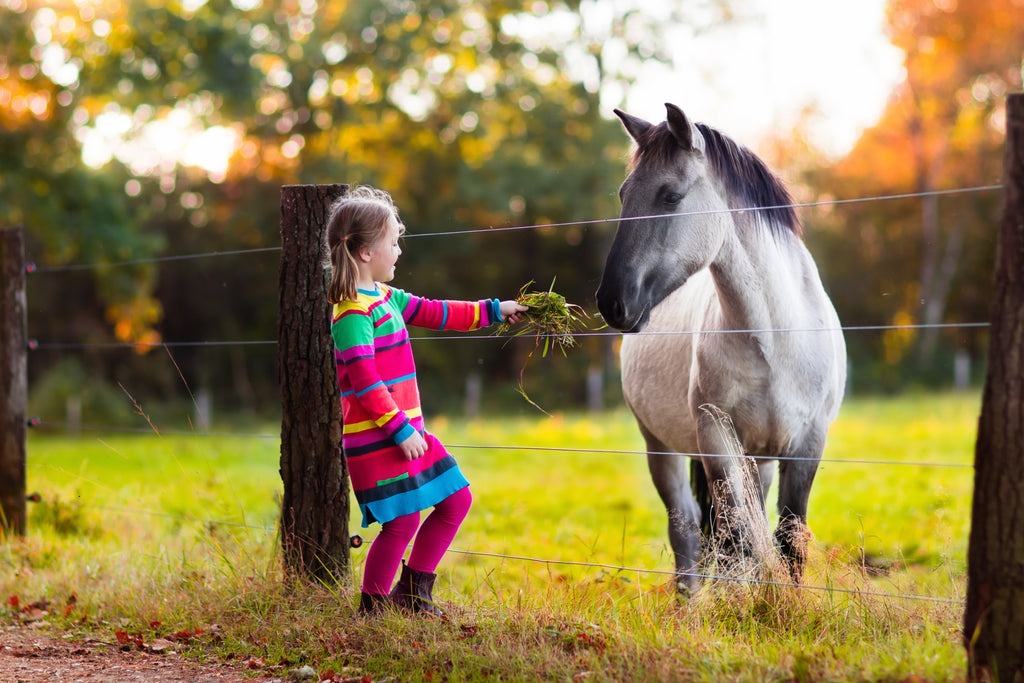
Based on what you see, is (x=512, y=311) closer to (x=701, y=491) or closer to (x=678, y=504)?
(x=678, y=504)

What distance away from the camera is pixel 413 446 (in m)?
3.13

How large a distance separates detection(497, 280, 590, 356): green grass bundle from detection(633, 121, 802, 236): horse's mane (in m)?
0.70

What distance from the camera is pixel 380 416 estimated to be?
10.2ft

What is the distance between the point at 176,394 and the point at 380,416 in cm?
2047

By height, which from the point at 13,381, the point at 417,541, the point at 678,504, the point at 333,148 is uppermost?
the point at 333,148

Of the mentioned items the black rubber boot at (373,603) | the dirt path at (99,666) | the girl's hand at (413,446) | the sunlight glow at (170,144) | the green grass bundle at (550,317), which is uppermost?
the sunlight glow at (170,144)

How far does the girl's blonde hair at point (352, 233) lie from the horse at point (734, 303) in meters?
0.87

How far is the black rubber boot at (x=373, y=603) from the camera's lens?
3.41 metres

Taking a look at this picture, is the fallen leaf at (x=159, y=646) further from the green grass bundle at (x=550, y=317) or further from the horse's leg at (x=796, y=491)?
the horse's leg at (x=796, y=491)

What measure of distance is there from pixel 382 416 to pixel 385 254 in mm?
627

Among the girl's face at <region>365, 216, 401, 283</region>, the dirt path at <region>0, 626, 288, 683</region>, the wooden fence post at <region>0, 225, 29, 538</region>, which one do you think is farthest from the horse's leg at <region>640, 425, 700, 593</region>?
the wooden fence post at <region>0, 225, 29, 538</region>

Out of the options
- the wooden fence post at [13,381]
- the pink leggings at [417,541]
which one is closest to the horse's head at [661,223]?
the pink leggings at [417,541]

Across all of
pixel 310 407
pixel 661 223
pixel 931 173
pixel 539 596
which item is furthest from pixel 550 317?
pixel 931 173

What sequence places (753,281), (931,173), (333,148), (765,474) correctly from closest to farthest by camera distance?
(753,281) → (765,474) → (333,148) → (931,173)
